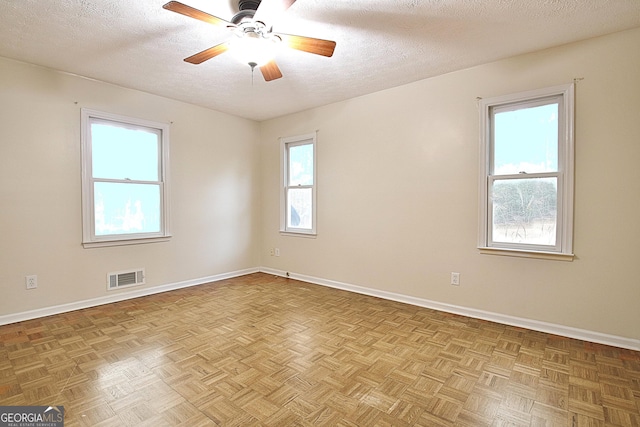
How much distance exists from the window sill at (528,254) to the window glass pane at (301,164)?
2531 mm

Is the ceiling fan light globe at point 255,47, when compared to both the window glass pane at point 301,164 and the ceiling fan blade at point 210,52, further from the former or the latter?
the window glass pane at point 301,164

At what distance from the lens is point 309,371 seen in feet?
7.09

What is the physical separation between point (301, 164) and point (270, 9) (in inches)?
117

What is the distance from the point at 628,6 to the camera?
7.13 feet

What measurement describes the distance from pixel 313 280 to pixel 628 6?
4090 mm

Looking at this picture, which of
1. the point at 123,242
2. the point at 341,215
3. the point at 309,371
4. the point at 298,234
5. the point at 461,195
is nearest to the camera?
the point at 309,371

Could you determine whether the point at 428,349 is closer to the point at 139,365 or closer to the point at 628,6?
the point at 139,365

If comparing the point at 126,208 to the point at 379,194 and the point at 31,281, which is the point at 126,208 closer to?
the point at 31,281

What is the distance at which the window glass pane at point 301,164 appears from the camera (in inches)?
185

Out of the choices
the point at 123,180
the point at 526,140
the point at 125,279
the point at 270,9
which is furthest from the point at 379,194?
the point at 125,279

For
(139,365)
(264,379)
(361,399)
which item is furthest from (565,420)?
(139,365)

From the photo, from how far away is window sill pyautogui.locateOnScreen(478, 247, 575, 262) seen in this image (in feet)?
8.94

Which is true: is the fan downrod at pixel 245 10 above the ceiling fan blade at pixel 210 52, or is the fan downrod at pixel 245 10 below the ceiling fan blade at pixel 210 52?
above

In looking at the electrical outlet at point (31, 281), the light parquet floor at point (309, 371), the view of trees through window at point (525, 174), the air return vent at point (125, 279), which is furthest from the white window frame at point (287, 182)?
the electrical outlet at point (31, 281)
